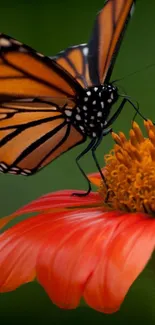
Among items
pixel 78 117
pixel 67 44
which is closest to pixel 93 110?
pixel 78 117

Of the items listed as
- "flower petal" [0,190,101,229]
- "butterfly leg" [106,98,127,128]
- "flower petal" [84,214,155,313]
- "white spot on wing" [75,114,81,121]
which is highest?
"white spot on wing" [75,114,81,121]

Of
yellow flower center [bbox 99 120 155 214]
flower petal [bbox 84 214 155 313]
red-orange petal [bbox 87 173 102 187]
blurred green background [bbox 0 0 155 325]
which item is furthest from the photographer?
blurred green background [bbox 0 0 155 325]

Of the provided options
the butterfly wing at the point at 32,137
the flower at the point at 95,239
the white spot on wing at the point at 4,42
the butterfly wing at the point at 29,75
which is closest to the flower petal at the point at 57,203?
the flower at the point at 95,239

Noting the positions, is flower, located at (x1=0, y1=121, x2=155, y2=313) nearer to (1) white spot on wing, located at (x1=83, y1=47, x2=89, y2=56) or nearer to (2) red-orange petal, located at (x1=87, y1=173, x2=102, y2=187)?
(2) red-orange petal, located at (x1=87, y1=173, x2=102, y2=187)

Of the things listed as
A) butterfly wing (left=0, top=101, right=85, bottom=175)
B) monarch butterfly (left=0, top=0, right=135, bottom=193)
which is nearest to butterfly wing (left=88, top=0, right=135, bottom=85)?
monarch butterfly (left=0, top=0, right=135, bottom=193)

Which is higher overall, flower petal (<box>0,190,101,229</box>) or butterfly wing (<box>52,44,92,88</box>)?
butterfly wing (<box>52,44,92,88</box>)

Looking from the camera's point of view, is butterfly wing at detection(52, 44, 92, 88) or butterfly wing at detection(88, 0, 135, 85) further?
butterfly wing at detection(52, 44, 92, 88)

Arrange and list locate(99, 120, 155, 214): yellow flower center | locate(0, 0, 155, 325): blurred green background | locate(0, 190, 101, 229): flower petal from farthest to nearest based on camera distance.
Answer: locate(0, 0, 155, 325): blurred green background
locate(0, 190, 101, 229): flower petal
locate(99, 120, 155, 214): yellow flower center
